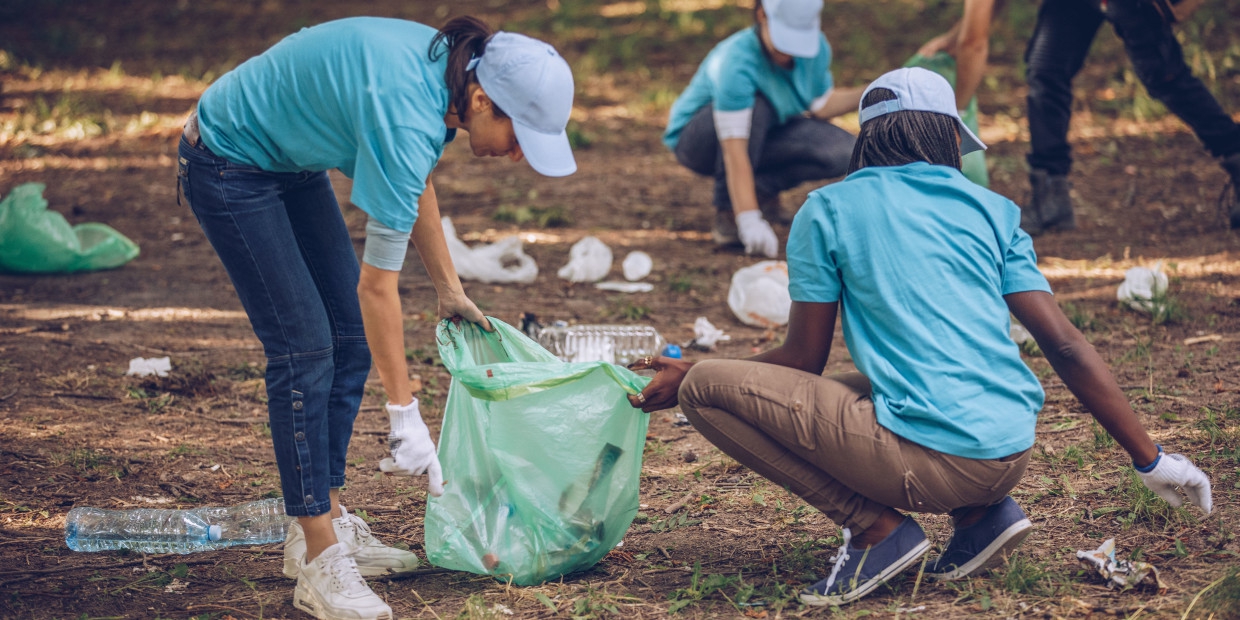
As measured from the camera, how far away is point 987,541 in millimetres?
2088

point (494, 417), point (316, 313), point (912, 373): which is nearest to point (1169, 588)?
point (912, 373)

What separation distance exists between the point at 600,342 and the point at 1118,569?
2.15m

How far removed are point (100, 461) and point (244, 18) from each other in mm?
7292

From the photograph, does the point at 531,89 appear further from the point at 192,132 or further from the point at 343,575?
the point at 343,575

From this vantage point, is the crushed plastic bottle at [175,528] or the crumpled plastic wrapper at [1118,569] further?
the crushed plastic bottle at [175,528]

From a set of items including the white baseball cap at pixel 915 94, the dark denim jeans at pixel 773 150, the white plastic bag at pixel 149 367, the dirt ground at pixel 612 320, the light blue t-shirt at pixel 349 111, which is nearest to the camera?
the light blue t-shirt at pixel 349 111

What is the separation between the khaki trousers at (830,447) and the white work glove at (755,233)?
2.61 meters

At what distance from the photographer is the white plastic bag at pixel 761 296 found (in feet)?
13.3

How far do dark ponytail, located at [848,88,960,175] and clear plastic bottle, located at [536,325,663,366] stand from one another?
6.12 feet

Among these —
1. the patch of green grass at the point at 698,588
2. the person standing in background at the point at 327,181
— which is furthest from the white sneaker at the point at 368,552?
the patch of green grass at the point at 698,588

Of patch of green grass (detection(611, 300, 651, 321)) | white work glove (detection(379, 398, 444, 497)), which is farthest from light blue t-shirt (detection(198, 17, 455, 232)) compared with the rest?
patch of green grass (detection(611, 300, 651, 321))

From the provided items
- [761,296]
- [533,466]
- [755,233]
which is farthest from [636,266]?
[533,466]

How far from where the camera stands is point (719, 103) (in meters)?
4.72

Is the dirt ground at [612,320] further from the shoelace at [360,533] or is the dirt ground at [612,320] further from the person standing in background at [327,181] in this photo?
the person standing in background at [327,181]
